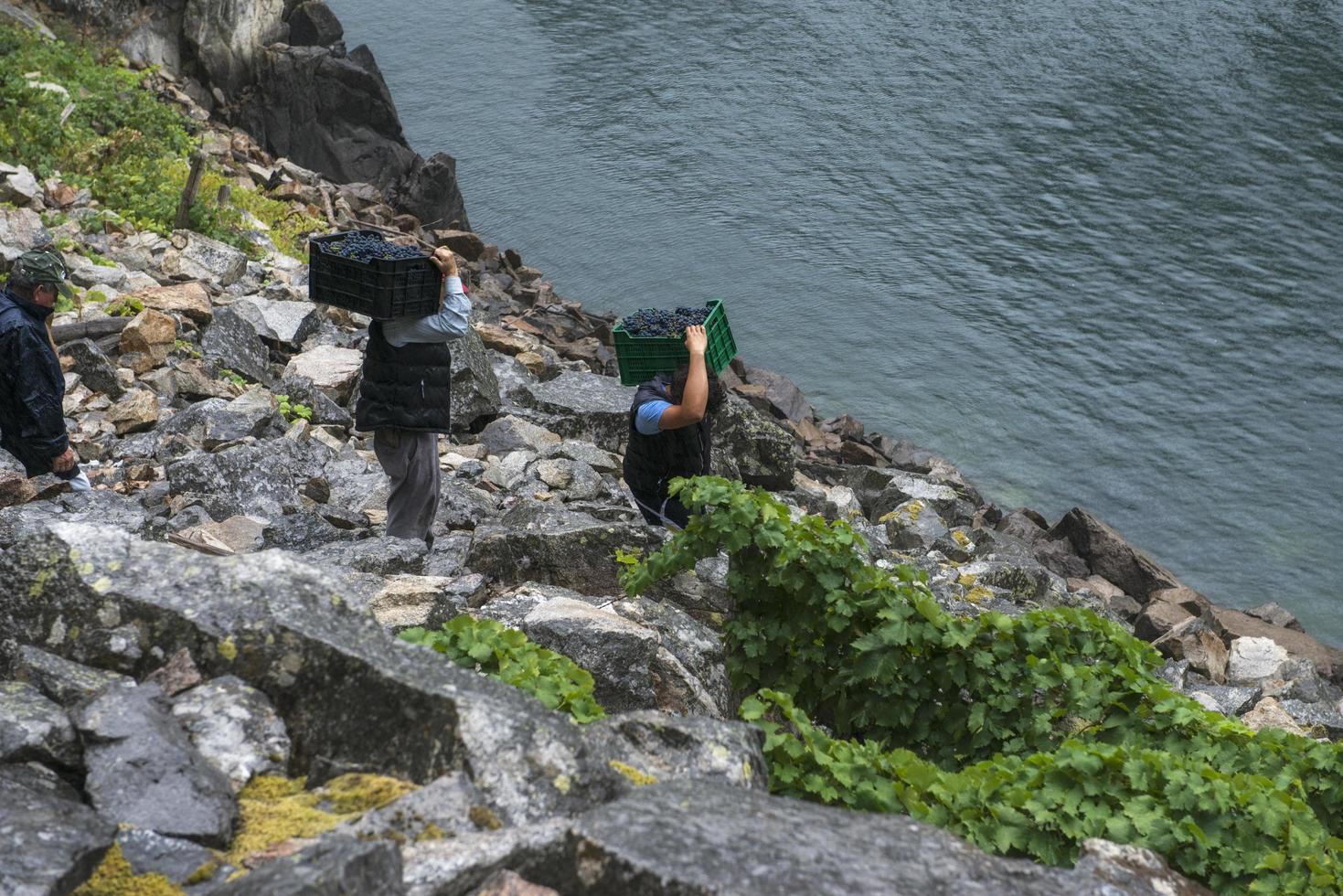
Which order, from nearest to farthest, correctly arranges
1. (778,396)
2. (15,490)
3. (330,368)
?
(15,490) → (330,368) → (778,396)

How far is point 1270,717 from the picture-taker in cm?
1263

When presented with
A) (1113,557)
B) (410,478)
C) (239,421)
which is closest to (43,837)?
(410,478)

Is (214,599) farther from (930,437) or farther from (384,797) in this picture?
(930,437)

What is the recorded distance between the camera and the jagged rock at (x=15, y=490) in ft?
28.5

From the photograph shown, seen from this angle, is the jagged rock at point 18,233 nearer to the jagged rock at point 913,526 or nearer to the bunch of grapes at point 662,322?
the bunch of grapes at point 662,322

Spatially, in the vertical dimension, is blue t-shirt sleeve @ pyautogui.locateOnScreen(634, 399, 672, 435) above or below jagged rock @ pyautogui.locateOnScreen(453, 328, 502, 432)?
above

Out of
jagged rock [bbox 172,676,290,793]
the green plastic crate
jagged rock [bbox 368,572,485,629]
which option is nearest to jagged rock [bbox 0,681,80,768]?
jagged rock [bbox 172,676,290,793]

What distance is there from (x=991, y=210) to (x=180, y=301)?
67.5 ft

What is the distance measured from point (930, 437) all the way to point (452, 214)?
11910 millimetres

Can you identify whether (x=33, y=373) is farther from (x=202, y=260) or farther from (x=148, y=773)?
(x=202, y=260)

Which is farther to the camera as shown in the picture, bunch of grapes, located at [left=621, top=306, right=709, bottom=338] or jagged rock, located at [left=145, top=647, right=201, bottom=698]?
bunch of grapes, located at [left=621, top=306, right=709, bottom=338]

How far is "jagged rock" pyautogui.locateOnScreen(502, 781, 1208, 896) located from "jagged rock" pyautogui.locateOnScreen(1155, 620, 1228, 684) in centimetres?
1095

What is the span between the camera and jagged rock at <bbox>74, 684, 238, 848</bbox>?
3.81 m

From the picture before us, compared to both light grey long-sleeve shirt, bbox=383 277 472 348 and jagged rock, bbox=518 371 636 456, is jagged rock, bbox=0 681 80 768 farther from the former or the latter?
jagged rock, bbox=518 371 636 456
